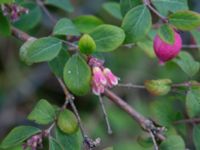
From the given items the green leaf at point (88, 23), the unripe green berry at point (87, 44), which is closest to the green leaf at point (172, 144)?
the unripe green berry at point (87, 44)

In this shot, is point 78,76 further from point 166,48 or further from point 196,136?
point 196,136

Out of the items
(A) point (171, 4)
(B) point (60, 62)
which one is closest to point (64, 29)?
(B) point (60, 62)


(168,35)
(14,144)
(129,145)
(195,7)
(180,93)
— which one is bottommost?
(129,145)

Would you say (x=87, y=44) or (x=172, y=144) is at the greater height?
(x=87, y=44)

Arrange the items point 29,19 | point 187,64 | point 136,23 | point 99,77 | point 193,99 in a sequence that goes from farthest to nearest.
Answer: point 29,19, point 187,64, point 193,99, point 136,23, point 99,77

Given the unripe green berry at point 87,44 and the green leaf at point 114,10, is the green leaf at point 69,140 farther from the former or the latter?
the green leaf at point 114,10

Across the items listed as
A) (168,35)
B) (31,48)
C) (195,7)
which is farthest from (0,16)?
(195,7)

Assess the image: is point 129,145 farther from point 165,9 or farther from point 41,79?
point 165,9
